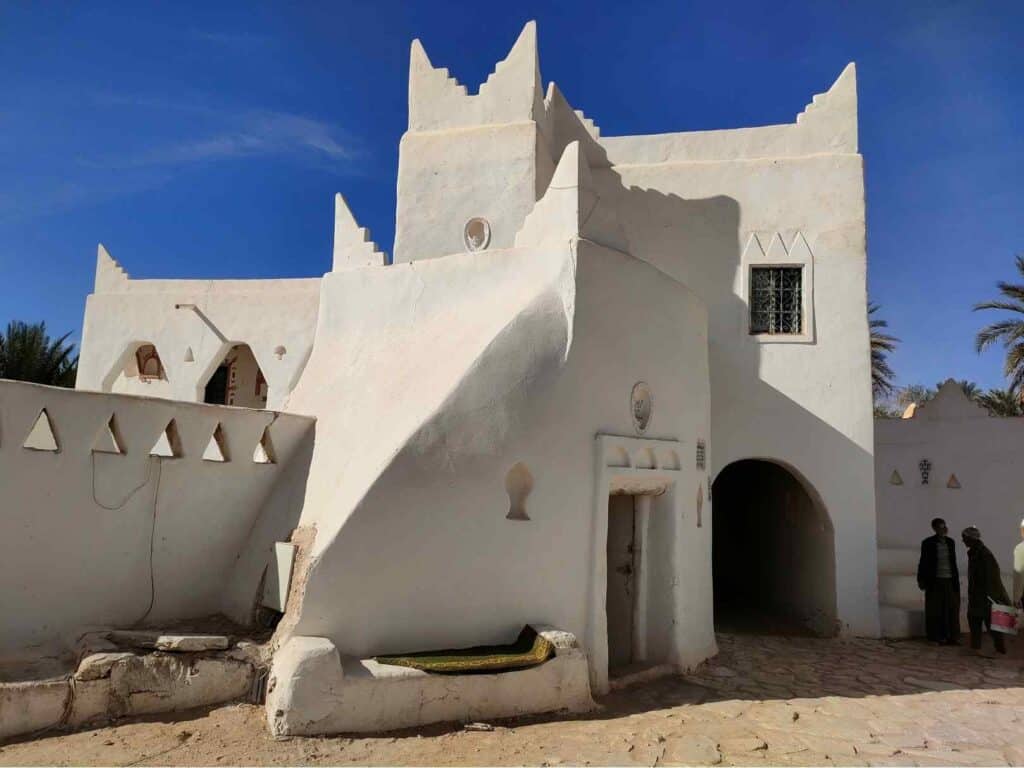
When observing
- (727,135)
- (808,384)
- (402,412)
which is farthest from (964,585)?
(402,412)

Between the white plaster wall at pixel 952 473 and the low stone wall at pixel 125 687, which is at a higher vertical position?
the white plaster wall at pixel 952 473

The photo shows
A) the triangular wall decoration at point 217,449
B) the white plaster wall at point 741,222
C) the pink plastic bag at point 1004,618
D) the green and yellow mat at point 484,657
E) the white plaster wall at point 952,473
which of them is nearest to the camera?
the green and yellow mat at point 484,657

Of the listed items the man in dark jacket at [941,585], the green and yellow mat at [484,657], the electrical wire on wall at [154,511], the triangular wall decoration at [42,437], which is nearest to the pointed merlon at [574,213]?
the green and yellow mat at [484,657]

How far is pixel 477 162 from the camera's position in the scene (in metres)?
9.52

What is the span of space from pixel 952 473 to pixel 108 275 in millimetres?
16155

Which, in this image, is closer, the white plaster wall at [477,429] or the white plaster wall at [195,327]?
the white plaster wall at [477,429]

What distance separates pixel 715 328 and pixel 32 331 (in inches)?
678

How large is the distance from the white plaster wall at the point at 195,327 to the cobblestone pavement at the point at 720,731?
27.8 ft

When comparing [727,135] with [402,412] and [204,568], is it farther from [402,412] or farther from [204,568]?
[204,568]

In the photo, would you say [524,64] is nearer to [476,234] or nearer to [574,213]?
[476,234]

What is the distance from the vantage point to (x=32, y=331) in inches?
726

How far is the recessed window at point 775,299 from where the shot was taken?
10.2 meters

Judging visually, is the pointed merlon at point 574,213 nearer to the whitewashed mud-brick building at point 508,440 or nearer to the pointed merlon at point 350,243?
the whitewashed mud-brick building at point 508,440

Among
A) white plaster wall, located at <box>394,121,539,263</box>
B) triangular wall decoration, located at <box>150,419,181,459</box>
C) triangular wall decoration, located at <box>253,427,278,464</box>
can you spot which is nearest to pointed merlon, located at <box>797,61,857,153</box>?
white plaster wall, located at <box>394,121,539,263</box>
